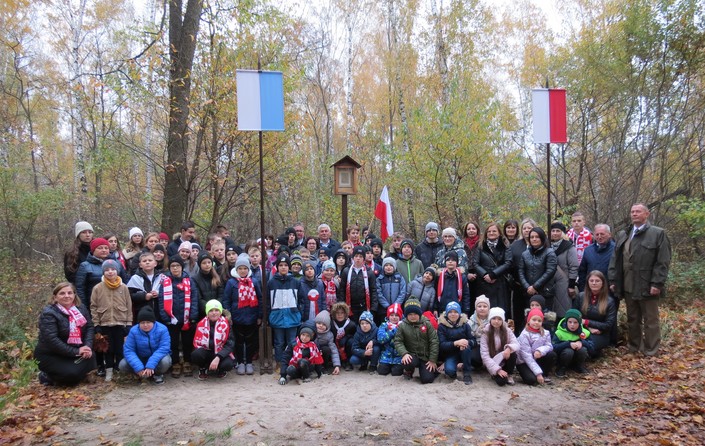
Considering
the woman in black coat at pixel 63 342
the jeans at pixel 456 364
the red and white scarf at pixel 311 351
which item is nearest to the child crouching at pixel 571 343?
the jeans at pixel 456 364

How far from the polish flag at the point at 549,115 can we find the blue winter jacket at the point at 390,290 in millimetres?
3455

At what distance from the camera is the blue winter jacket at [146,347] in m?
5.67

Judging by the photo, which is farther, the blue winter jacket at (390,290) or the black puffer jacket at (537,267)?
the blue winter jacket at (390,290)

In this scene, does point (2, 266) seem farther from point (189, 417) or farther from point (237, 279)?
point (189, 417)

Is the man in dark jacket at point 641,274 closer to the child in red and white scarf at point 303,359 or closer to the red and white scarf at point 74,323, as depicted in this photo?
the child in red and white scarf at point 303,359

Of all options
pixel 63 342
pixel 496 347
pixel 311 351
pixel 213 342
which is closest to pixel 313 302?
pixel 311 351

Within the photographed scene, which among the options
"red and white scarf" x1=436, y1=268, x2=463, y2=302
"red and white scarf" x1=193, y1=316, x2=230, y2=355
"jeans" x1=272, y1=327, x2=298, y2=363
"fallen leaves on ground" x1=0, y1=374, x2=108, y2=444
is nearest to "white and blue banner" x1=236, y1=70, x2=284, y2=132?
"red and white scarf" x1=193, y1=316, x2=230, y2=355

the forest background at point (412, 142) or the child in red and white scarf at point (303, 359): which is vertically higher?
the forest background at point (412, 142)

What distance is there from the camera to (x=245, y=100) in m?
6.55

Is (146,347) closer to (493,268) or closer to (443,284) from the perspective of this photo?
(443,284)

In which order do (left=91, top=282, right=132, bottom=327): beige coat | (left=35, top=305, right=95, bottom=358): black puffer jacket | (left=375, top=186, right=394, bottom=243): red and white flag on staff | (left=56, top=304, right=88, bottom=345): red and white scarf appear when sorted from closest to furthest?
1. (left=35, top=305, right=95, bottom=358): black puffer jacket
2. (left=56, top=304, right=88, bottom=345): red and white scarf
3. (left=91, top=282, right=132, bottom=327): beige coat
4. (left=375, top=186, right=394, bottom=243): red and white flag on staff

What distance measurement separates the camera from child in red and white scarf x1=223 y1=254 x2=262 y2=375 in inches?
252

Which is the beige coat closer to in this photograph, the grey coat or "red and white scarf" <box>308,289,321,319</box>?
"red and white scarf" <box>308,289,321,319</box>

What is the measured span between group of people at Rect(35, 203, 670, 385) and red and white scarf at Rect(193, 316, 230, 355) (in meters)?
0.01
